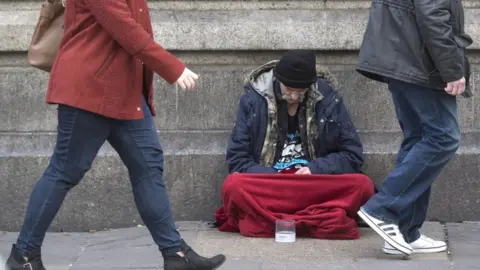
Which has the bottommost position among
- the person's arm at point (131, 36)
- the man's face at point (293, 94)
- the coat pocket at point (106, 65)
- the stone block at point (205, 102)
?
the stone block at point (205, 102)

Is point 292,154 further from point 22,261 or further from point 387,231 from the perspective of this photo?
point 22,261

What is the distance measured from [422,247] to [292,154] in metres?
1.00

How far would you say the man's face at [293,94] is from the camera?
5953 millimetres

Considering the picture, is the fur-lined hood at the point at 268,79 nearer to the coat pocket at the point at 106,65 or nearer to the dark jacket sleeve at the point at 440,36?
the dark jacket sleeve at the point at 440,36

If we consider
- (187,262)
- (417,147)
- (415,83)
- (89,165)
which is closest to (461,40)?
(415,83)

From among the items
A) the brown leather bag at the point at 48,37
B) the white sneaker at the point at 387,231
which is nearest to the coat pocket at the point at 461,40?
the white sneaker at the point at 387,231

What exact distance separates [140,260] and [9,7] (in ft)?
6.36

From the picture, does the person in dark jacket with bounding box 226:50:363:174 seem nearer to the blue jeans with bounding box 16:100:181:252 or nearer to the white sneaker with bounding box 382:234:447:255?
the white sneaker with bounding box 382:234:447:255

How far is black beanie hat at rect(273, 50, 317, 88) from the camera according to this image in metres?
5.86

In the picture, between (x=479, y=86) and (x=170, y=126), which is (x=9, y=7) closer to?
(x=170, y=126)

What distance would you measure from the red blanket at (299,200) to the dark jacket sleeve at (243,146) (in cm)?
11

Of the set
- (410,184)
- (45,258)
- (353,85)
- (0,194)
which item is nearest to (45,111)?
(0,194)

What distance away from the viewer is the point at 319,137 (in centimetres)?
607

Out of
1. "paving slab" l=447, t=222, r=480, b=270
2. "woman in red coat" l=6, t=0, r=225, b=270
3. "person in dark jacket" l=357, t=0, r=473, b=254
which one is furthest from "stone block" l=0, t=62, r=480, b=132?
"woman in red coat" l=6, t=0, r=225, b=270
